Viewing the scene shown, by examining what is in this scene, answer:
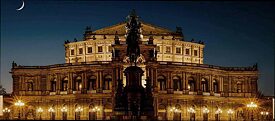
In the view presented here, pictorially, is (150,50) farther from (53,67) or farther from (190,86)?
(53,67)

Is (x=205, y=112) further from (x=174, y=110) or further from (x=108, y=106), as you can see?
(x=108, y=106)

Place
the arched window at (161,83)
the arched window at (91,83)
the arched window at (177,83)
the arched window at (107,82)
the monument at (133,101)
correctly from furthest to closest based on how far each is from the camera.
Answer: the arched window at (91,83), the arched window at (177,83), the arched window at (107,82), the arched window at (161,83), the monument at (133,101)

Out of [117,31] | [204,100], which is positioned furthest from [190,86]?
[117,31]

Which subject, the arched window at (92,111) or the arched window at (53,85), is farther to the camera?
the arched window at (53,85)

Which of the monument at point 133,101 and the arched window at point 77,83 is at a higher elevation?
the arched window at point 77,83

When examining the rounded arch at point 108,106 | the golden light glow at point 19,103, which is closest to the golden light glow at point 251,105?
the rounded arch at point 108,106

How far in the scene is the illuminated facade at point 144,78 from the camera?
128500 millimetres

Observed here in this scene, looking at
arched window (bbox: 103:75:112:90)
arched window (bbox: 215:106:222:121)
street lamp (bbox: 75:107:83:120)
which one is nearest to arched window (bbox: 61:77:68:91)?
street lamp (bbox: 75:107:83:120)

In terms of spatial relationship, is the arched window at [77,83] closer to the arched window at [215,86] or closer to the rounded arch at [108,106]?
the rounded arch at [108,106]

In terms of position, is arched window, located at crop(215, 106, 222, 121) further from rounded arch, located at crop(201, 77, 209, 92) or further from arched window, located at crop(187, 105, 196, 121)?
arched window, located at crop(187, 105, 196, 121)

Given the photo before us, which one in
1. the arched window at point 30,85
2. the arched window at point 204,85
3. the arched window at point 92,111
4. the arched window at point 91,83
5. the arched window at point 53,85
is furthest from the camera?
the arched window at point 30,85

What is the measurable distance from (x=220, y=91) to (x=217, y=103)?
9.39ft

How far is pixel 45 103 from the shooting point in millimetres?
137500

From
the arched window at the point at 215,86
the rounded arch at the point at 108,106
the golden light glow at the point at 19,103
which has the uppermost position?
the arched window at the point at 215,86
